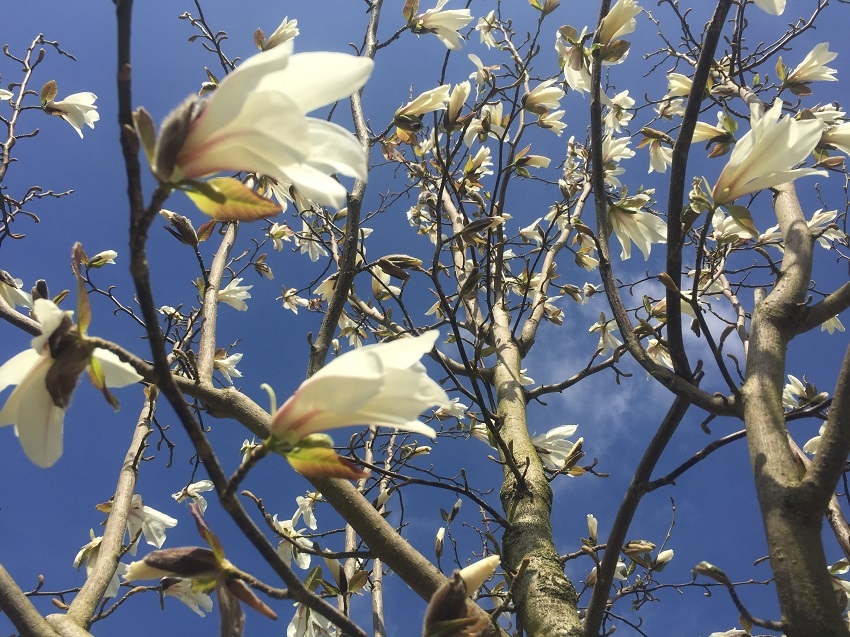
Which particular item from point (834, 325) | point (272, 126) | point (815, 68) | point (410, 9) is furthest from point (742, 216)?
point (834, 325)

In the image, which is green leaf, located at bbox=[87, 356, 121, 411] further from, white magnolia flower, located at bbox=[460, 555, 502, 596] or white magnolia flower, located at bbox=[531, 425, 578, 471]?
white magnolia flower, located at bbox=[531, 425, 578, 471]

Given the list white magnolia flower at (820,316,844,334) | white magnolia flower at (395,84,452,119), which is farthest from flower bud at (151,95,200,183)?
white magnolia flower at (820,316,844,334)

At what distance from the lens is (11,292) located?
1.88m

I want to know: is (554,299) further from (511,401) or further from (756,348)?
(756,348)

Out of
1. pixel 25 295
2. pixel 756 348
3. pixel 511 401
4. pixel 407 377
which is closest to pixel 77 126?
pixel 25 295

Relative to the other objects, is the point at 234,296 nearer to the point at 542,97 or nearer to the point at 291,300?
the point at 291,300

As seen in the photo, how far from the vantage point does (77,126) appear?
2.44 meters

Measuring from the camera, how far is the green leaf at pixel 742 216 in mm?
1137

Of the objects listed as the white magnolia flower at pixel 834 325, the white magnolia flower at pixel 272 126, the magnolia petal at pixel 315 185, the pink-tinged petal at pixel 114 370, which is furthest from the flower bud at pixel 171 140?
the white magnolia flower at pixel 834 325

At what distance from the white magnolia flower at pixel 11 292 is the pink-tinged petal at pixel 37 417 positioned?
1.49m

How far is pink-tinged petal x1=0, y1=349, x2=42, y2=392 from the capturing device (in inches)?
24.0

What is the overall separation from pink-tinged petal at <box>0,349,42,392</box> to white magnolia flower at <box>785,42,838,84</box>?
2450 millimetres

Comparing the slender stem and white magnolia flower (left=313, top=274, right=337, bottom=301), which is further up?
white magnolia flower (left=313, top=274, right=337, bottom=301)

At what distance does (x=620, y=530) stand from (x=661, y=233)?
2.65ft
